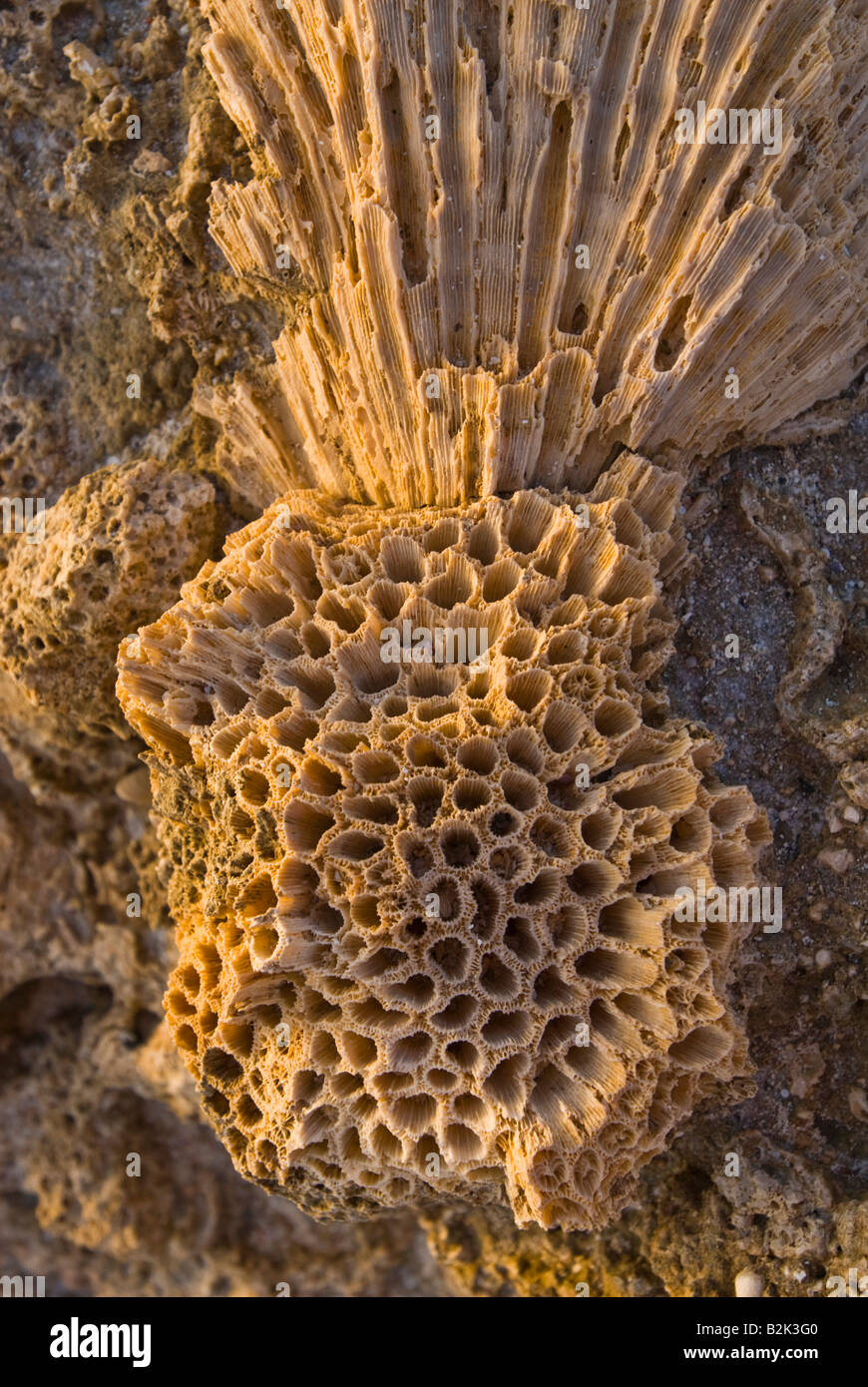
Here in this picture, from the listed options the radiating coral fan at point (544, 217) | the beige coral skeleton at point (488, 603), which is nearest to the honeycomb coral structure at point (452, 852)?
the beige coral skeleton at point (488, 603)

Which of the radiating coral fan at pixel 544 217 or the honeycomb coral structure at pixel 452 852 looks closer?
the honeycomb coral structure at pixel 452 852

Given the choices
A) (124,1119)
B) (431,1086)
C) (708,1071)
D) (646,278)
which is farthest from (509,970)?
(124,1119)

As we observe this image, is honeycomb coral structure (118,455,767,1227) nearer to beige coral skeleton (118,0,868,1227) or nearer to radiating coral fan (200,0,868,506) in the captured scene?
beige coral skeleton (118,0,868,1227)

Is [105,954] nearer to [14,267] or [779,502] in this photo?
[14,267]

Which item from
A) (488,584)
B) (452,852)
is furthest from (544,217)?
(452,852)

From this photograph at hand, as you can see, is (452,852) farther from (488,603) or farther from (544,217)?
(544,217)

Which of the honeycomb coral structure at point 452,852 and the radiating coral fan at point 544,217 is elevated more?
the radiating coral fan at point 544,217

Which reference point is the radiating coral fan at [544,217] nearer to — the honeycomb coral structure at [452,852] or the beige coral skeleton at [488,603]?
the beige coral skeleton at [488,603]

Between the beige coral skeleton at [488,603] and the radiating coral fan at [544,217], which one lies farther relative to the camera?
the radiating coral fan at [544,217]
